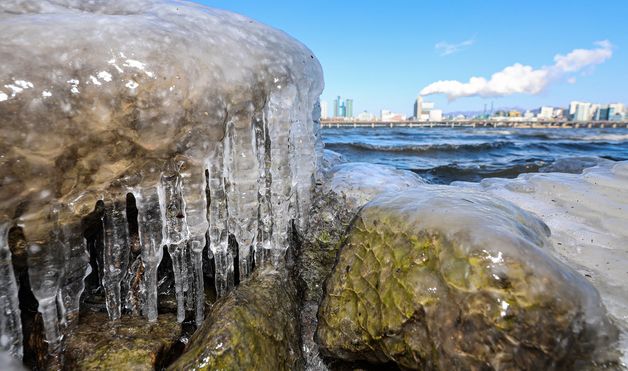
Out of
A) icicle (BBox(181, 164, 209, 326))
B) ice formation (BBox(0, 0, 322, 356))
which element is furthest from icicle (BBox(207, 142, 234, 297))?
icicle (BBox(181, 164, 209, 326))

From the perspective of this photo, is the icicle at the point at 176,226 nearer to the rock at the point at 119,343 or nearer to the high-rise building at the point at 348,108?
the rock at the point at 119,343

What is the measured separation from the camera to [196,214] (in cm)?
252

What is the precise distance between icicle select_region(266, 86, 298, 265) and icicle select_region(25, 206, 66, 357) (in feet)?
5.41

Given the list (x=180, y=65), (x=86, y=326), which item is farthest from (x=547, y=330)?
(x=86, y=326)

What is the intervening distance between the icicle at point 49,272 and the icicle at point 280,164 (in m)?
1.65

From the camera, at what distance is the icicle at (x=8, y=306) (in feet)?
6.19

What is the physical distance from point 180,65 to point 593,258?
3821 millimetres

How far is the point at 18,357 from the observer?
6.56 feet

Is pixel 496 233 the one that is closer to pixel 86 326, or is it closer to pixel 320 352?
pixel 320 352

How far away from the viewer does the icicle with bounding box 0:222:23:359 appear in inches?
74.3

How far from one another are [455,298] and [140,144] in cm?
231

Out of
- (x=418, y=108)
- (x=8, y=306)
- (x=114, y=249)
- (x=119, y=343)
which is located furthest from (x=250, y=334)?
(x=418, y=108)

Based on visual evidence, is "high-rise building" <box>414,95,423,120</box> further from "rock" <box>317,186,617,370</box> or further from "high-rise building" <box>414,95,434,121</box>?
"rock" <box>317,186,617,370</box>

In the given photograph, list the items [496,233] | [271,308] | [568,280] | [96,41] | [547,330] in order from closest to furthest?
1. [547,330]
2. [568,280]
3. [496,233]
4. [96,41]
5. [271,308]
